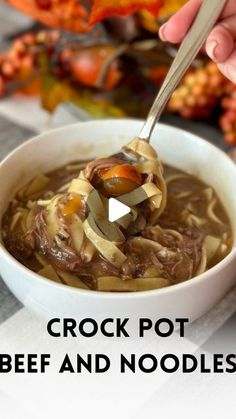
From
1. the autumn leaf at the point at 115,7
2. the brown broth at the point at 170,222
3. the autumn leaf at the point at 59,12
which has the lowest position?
the brown broth at the point at 170,222

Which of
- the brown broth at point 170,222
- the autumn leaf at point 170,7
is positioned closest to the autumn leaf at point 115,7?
the autumn leaf at point 170,7

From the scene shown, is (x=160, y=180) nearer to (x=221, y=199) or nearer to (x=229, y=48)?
(x=221, y=199)

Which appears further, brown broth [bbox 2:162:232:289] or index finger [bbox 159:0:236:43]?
index finger [bbox 159:0:236:43]

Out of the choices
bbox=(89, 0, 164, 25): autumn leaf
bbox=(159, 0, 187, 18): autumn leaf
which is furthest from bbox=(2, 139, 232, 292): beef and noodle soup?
bbox=(159, 0, 187, 18): autumn leaf

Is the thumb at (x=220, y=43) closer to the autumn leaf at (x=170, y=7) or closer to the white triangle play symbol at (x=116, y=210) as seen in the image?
the autumn leaf at (x=170, y=7)

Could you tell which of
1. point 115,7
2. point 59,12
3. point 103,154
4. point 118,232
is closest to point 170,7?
point 115,7

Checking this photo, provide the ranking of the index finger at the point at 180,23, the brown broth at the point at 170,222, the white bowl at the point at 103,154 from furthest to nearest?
the index finger at the point at 180,23 < the brown broth at the point at 170,222 < the white bowl at the point at 103,154

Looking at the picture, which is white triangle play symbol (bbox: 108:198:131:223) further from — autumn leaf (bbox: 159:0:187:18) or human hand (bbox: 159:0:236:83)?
autumn leaf (bbox: 159:0:187:18)
